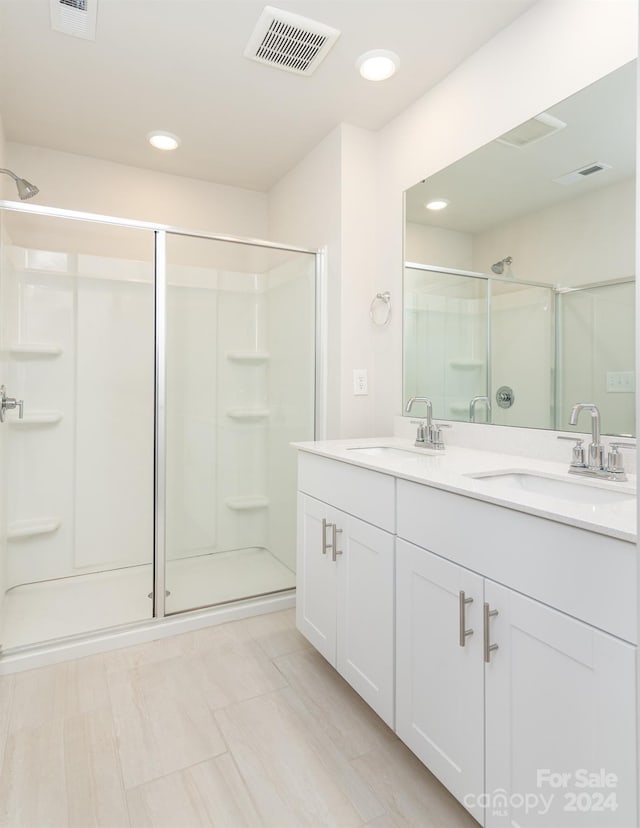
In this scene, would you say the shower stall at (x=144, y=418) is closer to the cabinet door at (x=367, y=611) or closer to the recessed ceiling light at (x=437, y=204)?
the recessed ceiling light at (x=437, y=204)

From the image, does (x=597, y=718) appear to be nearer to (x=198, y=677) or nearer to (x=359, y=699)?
(x=359, y=699)

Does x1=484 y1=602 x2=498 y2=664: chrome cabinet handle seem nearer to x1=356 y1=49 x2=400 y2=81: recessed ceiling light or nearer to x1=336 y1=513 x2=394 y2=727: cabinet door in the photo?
x1=336 y1=513 x2=394 y2=727: cabinet door

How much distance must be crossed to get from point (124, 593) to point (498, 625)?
6.61ft

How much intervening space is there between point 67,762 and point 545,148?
242 cm

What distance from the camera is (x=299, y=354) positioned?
2.54 metres

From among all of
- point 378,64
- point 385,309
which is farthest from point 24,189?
point 385,309

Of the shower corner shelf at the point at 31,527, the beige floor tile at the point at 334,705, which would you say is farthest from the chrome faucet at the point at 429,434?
the shower corner shelf at the point at 31,527

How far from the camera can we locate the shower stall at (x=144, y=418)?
86.8 inches

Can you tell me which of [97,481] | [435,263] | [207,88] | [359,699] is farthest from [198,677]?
[207,88]

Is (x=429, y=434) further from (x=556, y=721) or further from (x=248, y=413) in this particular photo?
(x=556, y=721)

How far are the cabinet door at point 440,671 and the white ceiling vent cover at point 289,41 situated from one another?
6.00 ft

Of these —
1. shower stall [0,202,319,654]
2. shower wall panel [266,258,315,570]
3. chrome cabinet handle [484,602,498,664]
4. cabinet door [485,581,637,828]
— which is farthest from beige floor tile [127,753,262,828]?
shower wall panel [266,258,315,570]

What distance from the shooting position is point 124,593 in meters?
2.42

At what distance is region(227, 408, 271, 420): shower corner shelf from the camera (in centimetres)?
245
